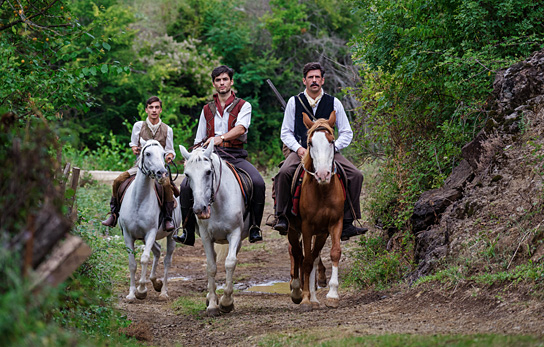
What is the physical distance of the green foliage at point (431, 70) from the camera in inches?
376

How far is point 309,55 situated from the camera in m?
29.8

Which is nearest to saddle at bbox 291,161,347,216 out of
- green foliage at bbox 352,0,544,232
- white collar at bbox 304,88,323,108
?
white collar at bbox 304,88,323,108

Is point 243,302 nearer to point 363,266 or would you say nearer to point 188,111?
point 363,266

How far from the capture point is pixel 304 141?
968 cm

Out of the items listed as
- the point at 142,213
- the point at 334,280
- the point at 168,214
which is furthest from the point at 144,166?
the point at 334,280

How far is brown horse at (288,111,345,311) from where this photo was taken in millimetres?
8107

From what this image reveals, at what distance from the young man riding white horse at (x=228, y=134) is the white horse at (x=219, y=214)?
11.7 inches

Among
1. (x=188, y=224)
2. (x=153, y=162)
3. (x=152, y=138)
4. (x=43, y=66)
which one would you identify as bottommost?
(x=188, y=224)

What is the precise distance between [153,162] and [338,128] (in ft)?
8.94

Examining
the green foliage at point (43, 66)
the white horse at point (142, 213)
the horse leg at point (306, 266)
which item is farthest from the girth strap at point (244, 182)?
the green foliage at point (43, 66)

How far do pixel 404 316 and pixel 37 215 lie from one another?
4.79m

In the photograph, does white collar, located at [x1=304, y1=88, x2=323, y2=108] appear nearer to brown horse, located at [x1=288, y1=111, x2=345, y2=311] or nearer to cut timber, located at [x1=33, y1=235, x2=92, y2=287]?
brown horse, located at [x1=288, y1=111, x2=345, y2=311]

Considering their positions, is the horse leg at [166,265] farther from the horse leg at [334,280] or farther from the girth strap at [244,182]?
the horse leg at [334,280]

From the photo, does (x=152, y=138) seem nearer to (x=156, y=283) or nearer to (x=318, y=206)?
(x=156, y=283)
